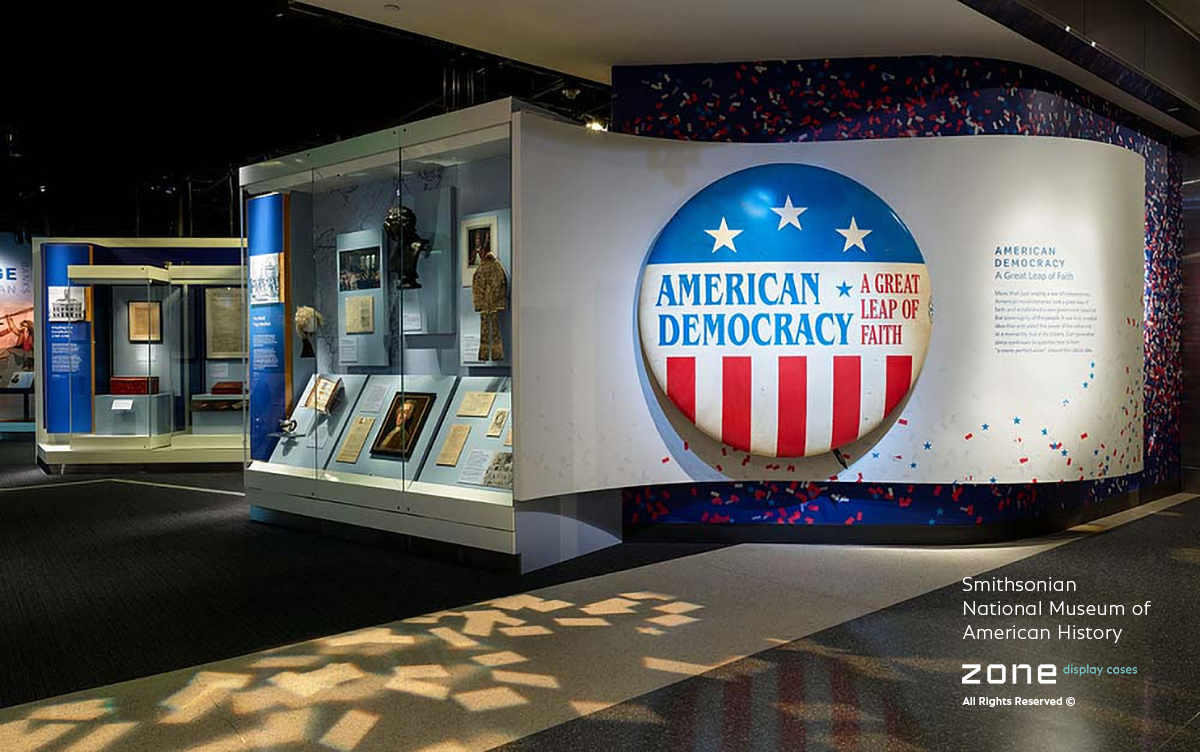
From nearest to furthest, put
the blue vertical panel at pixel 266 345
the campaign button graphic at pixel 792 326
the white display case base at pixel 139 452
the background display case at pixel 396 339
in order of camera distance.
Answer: the background display case at pixel 396 339 → the campaign button graphic at pixel 792 326 → the blue vertical panel at pixel 266 345 → the white display case base at pixel 139 452

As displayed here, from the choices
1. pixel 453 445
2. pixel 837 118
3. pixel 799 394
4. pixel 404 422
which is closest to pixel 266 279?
pixel 404 422

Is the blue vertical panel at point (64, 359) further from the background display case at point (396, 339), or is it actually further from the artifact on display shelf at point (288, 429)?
the artifact on display shelf at point (288, 429)

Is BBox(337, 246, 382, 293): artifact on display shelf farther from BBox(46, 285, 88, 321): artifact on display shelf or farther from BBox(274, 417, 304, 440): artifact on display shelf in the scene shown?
BBox(46, 285, 88, 321): artifact on display shelf

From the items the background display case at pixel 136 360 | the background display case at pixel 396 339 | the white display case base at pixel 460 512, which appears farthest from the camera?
the background display case at pixel 136 360

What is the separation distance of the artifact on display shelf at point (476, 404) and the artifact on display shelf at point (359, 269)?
1.03 m

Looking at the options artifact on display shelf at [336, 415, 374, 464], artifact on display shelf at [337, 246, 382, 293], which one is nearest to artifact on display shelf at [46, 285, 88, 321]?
artifact on display shelf at [337, 246, 382, 293]

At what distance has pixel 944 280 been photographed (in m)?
5.39

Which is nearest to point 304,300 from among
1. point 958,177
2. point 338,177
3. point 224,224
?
point 338,177

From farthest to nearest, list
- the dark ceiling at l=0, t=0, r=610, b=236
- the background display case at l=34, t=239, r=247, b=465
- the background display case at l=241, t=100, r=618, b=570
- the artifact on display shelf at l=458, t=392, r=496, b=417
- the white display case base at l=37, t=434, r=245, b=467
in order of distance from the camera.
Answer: the background display case at l=34, t=239, r=247, b=465 < the white display case base at l=37, t=434, r=245, b=467 < the dark ceiling at l=0, t=0, r=610, b=236 < the artifact on display shelf at l=458, t=392, r=496, b=417 < the background display case at l=241, t=100, r=618, b=570

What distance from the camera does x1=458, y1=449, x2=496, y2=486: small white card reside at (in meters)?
5.13

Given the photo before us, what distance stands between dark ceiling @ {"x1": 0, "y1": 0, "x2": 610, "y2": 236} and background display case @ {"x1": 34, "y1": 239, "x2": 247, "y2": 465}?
1.28 m

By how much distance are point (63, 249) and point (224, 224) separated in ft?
29.6

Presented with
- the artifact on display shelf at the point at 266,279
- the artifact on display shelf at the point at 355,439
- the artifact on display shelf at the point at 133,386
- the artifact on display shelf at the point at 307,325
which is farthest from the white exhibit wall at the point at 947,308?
the artifact on display shelf at the point at 133,386

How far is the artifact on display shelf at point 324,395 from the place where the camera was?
5926mm
